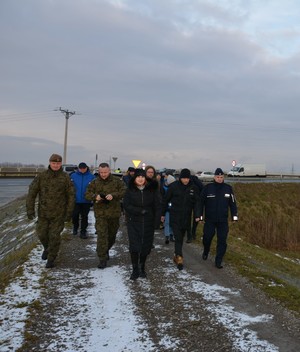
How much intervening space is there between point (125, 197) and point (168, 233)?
3.57 metres

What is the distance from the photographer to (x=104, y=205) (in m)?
6.66

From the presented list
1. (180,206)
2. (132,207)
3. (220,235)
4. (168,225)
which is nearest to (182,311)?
(132,207)

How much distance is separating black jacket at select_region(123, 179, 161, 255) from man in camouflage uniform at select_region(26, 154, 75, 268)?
1.16 meters

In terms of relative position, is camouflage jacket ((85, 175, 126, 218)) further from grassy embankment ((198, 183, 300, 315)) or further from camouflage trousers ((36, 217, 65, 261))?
grassy embankment ((198, 183, 300, 315))

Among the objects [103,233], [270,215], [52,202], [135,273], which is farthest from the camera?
[270,215]

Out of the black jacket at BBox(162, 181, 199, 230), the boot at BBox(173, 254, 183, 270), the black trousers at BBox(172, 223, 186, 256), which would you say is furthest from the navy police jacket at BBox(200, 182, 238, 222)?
the boot at BBox(173, 254, 183, 270)

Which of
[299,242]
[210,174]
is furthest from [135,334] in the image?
[210,174]

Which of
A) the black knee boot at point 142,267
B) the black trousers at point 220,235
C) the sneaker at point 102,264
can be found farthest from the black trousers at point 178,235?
the sneaker at point 102,264

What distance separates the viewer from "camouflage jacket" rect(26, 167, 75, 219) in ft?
21.3

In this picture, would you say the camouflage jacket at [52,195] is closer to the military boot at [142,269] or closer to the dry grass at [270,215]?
the military boot at [142,269]

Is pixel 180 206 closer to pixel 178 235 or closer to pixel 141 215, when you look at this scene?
pixel 178 235

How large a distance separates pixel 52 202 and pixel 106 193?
0.98m

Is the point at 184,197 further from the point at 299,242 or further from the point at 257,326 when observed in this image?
the point at 299,242

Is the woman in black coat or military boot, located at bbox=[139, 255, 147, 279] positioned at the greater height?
the woman in black coat
